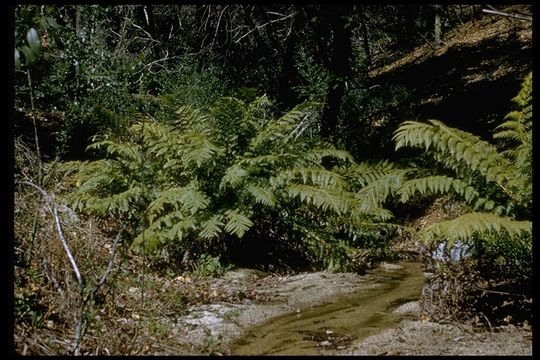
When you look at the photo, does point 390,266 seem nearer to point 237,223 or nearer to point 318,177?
point 318,177

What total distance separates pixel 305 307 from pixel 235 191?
1.58 metres

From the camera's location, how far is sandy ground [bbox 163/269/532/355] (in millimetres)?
3869

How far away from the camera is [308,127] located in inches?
351

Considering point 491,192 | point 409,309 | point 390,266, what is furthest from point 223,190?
point 491,192

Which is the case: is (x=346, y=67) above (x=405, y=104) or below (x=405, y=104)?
above

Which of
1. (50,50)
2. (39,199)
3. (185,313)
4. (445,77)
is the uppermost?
(50,50)

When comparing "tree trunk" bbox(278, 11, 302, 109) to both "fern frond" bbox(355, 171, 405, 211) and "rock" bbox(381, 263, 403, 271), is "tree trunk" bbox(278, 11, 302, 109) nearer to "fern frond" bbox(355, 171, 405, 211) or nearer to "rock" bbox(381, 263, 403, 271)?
"rock" bbox(381, 263, 403, 271)

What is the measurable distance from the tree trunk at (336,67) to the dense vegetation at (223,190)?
Result: 0.09 feet

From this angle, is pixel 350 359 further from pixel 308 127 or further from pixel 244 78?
pixel 244 78

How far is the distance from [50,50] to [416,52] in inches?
417

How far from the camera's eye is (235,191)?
6.03 metres
